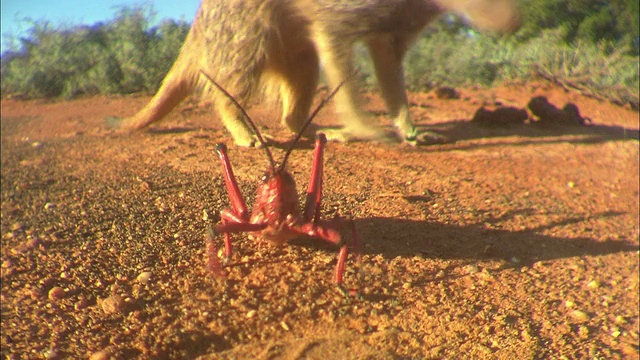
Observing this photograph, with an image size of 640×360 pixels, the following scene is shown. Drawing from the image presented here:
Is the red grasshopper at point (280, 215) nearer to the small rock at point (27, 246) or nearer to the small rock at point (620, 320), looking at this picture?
the small rock at point (27, 246)

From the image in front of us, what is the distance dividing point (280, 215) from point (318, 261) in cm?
28

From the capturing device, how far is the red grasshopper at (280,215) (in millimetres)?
1792

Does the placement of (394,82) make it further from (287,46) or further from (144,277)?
(144,277)

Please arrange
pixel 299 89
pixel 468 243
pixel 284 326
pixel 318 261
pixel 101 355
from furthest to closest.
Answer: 1. pixel 299 89
2. pixel 468 243
3. pixel 318 261
4. pixel 284 326
5. pixel 101 355

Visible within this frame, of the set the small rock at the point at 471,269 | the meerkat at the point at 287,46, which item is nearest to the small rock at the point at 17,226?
the meerkat at the point at 287,46

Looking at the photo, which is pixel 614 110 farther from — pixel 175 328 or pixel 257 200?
pixel 175 328

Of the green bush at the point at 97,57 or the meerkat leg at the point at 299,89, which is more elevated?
the green bush at the point at 97,57

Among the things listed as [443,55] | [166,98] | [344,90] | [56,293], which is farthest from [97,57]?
[443,55]

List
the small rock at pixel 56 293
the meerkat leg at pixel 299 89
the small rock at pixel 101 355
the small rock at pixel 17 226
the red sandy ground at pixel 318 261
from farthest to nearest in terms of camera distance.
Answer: the meerkat leg at pixel 299 89
the small rock at pixel 17 226
the small rock at pixel 56 293
the red sandy ground at pixel 318 261
the small rock at pixel 101 355

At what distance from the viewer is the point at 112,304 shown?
1638 millimetres

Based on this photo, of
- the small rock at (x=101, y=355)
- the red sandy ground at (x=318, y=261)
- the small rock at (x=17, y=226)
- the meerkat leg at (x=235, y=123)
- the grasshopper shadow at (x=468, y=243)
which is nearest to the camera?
the small rock at (x=101, y=355)

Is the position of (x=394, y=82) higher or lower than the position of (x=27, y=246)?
lower

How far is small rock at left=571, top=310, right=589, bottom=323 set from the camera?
6.13ft

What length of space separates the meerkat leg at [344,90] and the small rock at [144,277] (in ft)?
7.19
